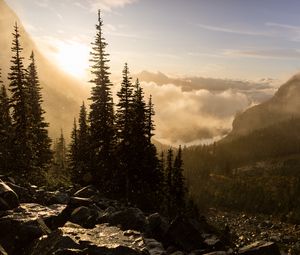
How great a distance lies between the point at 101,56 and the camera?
46.4 meters

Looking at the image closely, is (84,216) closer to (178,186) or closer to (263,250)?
(263,250)

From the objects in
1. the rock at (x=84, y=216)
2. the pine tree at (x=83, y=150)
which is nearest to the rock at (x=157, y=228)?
the rock at (x=84, y=216)

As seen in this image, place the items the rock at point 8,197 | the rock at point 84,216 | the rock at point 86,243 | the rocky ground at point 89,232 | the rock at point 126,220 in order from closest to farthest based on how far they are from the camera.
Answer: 1. the rock at point 86,243
2. the rocky ground at point 89,232
3. the rock at point 84,216
4. the rock at point 126,220
5. the rock at point 8,197

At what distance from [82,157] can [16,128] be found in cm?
1840

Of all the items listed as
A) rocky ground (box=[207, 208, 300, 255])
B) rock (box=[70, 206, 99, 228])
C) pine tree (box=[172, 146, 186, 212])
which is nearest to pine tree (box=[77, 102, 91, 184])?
pine tree (box=[172, 146, 186, 212])

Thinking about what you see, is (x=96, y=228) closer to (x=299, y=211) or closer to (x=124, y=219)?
(x=124, y=219)

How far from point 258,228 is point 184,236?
414 ft

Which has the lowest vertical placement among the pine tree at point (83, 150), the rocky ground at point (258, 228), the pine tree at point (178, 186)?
the rocky ground at point (258, 228)

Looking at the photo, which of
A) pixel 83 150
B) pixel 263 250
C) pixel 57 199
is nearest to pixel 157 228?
pixel 263 250

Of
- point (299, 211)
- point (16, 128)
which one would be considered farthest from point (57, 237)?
point (299, 211)

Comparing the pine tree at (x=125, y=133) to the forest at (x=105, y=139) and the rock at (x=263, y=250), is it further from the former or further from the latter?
the rock at (x=263, y=250)

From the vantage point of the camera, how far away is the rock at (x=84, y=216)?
2352cm

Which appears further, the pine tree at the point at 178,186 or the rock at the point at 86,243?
the pine tree at the point at 178,186

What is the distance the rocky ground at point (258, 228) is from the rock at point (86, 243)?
84442 millimetres
